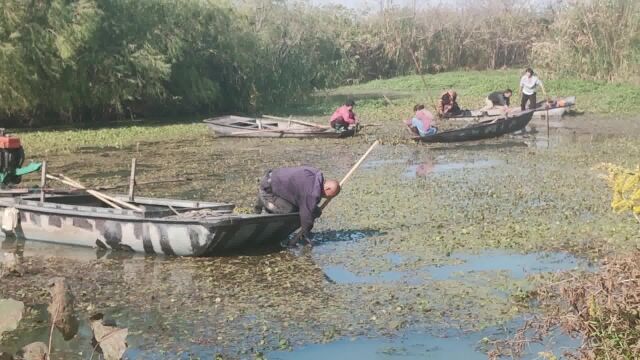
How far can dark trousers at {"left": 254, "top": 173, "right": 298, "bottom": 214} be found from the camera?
8734mm

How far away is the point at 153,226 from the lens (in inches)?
329

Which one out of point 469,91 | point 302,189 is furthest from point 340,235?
point 469,91

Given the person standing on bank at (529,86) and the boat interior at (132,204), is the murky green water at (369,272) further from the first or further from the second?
the person standing on bank at (529,86)

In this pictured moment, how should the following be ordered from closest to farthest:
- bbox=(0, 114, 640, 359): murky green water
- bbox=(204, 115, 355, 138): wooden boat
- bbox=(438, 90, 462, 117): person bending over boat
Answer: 1. bbox=(0, 114, 640, 359): murky green water
2. bbox=(204, 115, 355, 138): wooden boat
3. bbox=(438, 90, 462, 117): person bending over boat

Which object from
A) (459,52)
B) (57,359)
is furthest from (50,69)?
(459,52)

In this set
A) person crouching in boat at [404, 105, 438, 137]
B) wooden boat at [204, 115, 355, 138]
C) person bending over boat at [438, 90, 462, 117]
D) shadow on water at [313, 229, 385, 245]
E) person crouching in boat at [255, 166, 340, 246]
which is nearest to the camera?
person crouching in boat at [255, 166, 340, 246]

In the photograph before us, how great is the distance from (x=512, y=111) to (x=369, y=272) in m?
14.7

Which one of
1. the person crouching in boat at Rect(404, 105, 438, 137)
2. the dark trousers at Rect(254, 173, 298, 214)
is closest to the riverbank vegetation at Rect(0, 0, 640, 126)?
the person crouching in boat at Rect(404, 105, 438, 137)

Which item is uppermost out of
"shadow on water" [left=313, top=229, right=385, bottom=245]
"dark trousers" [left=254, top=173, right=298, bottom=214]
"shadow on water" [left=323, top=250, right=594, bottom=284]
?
"dark trousers" [left=254, top=173, right=298, bottom=214]

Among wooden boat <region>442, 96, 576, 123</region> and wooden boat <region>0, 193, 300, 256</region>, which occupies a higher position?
wooden boat <region>0, 193, 300, 256</region>

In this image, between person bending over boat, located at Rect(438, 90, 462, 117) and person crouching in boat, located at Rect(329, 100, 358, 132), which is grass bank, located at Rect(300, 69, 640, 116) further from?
person crouching in boat, located at Rect(329, 100, 358, 132)

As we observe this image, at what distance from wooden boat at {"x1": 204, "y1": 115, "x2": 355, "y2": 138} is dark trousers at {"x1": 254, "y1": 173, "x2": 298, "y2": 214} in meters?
10.1

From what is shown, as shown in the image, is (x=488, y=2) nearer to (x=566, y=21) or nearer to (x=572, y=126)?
(x=566, y=21)

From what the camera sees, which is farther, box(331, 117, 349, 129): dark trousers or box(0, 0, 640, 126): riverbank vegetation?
box(0, 0, 640, 126): riverbank vegetation
